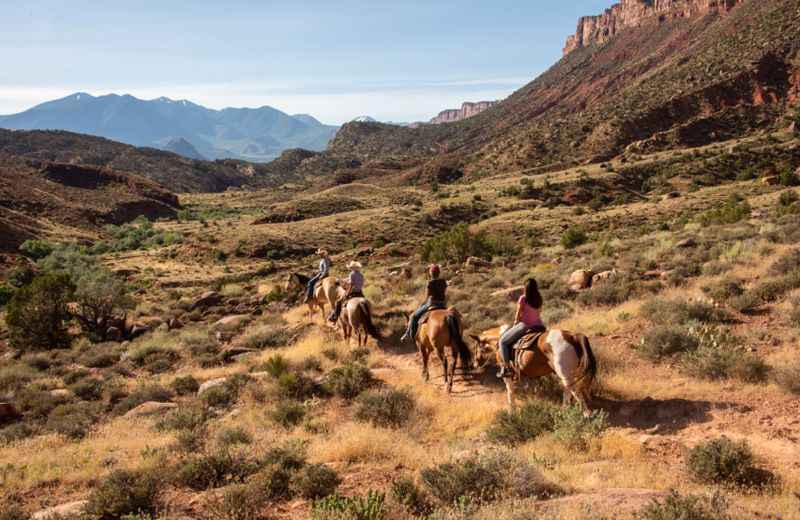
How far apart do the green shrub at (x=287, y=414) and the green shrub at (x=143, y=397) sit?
157 inches

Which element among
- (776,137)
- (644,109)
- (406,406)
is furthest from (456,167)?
(406,406)

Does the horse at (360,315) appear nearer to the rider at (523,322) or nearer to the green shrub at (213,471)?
the rider at (523,322)

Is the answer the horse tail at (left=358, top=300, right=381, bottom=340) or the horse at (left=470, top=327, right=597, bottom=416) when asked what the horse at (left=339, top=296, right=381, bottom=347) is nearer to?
the horse tail at (left=358, top=300, right=381, bottom=340)

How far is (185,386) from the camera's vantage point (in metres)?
12.1

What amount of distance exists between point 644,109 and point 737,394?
8590 centimetres

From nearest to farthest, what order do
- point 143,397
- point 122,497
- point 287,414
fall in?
point 122,497, point 287,414, point 143,397

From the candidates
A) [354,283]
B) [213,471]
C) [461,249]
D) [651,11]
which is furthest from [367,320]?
[651,11]

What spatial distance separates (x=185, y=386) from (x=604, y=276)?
12380mm

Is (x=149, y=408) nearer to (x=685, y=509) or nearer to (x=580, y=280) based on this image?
(x=685, y=509)

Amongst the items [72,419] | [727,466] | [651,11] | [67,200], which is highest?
[651,11]

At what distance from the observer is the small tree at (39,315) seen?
60.6ft

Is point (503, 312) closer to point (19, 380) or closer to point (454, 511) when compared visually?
point (454, 511)

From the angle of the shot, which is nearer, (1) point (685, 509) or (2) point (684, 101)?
(1) point (685, 509)

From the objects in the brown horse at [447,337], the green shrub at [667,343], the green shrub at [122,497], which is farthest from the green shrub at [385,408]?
the green shrub at [667,343]
